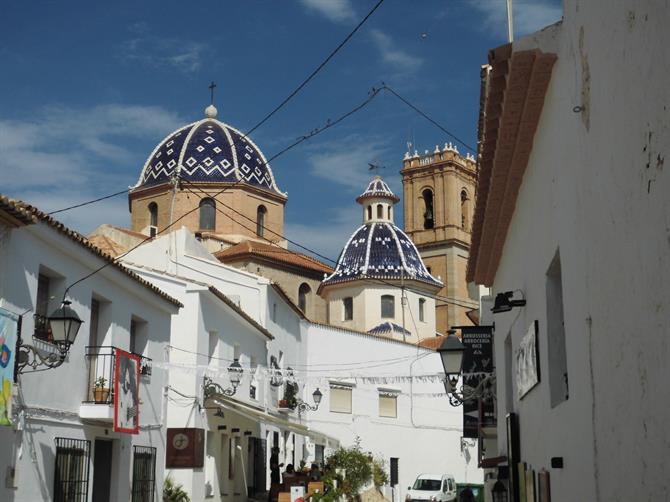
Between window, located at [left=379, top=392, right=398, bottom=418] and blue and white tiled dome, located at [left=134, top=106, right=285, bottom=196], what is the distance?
11766 mm

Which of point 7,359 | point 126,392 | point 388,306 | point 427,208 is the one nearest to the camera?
point 7,359

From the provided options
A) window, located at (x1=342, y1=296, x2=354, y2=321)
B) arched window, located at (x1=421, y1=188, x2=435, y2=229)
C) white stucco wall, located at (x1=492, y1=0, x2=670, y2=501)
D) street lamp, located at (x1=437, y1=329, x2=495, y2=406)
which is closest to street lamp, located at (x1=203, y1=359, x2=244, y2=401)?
street lamp, located at (x1=437, y1=329, x2=495, y2=406)

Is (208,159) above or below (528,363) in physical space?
above

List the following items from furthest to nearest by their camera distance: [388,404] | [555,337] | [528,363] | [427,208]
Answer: [427,208], [388,404], [528,363], [555,337]

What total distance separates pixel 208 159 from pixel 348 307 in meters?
9.84

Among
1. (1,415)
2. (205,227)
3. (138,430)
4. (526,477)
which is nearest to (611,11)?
(526,477)

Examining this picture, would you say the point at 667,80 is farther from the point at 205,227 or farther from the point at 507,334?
the point at 205,227

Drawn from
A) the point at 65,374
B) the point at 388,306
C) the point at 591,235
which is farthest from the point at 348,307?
the point at 591,235

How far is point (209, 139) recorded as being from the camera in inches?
1704

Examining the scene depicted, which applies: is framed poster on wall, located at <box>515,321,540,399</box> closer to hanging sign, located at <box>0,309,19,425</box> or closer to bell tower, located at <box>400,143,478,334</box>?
hanging sign, located at <box>0,309,19,425</box>

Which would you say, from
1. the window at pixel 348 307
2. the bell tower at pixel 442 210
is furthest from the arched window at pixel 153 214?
the bell tower at pixel 442 210

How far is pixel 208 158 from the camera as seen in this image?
42406 mm

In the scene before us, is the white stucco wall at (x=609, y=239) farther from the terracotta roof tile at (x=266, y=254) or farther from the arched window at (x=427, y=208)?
the arched window at (x=427, y=208)

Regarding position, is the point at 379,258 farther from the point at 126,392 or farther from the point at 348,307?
the point at 126,392
